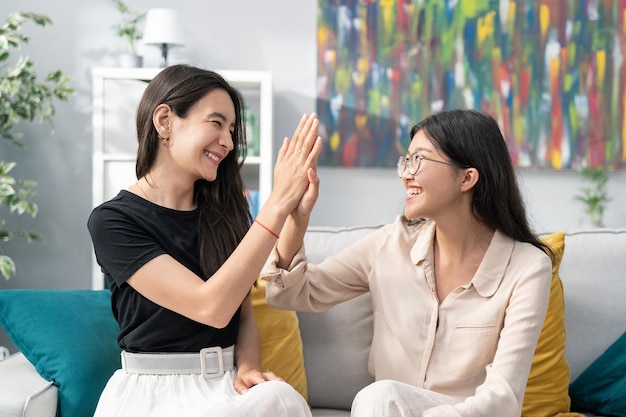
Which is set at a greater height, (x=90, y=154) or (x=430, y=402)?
(x=90, y=154)

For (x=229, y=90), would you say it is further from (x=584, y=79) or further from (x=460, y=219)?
(x=584, y=79)

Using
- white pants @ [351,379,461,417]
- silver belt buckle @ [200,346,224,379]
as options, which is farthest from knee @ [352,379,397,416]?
silver belt buckle @ [200,346,224,379]

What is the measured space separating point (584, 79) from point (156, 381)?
2830 millimetres

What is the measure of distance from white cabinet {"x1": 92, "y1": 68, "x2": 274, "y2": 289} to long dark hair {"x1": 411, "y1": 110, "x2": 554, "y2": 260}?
167 cm

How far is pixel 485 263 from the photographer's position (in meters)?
1.93

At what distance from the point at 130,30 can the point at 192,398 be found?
2.42 m

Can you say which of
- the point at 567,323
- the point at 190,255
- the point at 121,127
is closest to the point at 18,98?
the point at 121,127

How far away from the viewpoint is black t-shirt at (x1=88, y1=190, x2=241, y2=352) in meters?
1.74

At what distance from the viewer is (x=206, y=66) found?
384 cm

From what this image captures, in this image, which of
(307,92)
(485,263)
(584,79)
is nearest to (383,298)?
(485,263)

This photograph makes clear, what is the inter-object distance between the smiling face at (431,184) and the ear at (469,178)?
14 mm

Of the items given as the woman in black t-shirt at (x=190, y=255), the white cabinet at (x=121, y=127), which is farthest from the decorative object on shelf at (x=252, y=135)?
the woman in black t-shirt at (x=190, y=255)

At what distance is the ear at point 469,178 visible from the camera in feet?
6.37

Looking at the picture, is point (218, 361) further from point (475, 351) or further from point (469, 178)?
point (469, 178)
